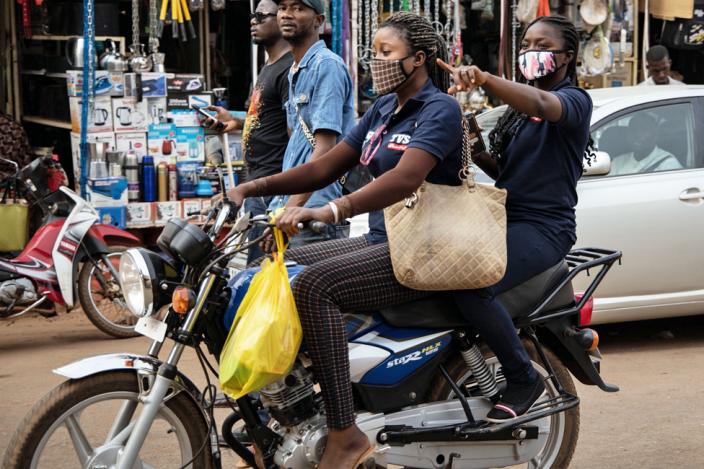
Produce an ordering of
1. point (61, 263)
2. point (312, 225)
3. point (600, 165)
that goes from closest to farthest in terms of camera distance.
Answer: point (312, 225), point (600, 165), point (61, 263)

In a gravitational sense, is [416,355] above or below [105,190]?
below

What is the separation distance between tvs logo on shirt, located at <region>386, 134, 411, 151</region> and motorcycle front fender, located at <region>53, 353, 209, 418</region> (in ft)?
3.50

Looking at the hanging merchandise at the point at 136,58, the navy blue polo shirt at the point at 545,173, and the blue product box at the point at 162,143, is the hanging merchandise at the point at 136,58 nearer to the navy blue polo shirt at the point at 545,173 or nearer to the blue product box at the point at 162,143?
the blue product box at the point at 162,143

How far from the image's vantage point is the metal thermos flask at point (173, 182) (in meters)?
6.70

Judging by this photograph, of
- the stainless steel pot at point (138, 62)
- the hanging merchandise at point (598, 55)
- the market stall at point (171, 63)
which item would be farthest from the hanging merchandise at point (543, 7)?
the stainless steel pot at point (138, 62)

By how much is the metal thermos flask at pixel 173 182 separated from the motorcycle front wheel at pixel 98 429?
13.4ft

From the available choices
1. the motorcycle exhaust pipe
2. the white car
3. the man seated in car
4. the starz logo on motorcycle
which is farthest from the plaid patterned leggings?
the man seated in car

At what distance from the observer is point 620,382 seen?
470 centimetres

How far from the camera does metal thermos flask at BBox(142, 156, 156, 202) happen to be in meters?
6.57

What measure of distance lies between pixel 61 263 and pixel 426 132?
3629 millimetres

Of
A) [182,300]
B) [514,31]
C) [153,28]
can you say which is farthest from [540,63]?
[514,31]

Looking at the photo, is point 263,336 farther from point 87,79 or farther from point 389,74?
point 87,79

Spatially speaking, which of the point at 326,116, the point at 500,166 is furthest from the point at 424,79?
the point at 326,116

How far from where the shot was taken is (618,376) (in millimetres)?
4809
